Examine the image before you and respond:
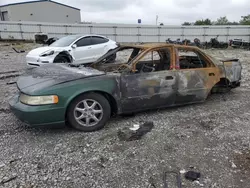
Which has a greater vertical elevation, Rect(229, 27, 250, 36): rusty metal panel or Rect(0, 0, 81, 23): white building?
Rect(0, 0, 81, 23): white building

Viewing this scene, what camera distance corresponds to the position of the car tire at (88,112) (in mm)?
3594

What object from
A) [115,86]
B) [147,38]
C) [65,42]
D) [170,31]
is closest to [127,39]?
[147,38]

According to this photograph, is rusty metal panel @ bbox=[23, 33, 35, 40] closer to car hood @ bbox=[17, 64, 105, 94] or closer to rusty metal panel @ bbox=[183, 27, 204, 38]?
rusty metal panel @ bbox=[183, 27, 204, 38]

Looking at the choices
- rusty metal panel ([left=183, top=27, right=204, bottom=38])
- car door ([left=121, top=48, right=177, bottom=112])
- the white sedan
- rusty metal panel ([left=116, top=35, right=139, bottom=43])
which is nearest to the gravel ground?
car door ([left=121, top=48, right=177, bottom=112])

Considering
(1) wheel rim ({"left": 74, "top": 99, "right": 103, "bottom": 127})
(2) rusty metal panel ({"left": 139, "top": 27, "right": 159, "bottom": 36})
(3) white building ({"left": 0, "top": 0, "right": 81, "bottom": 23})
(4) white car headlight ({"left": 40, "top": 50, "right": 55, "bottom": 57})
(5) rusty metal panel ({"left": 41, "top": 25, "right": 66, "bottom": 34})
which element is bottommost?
(1) wheel rim ({"left": 74, "top": 99, "right": 103, "bottom": 127})

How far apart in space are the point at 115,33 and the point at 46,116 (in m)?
17.9

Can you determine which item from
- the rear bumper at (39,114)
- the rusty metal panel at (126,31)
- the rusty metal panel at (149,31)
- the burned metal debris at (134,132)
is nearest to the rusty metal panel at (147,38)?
the rusty metal panel at (149,31)

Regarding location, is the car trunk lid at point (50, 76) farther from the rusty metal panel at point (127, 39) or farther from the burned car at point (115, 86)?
the rusty metal panel at point (127, 39)

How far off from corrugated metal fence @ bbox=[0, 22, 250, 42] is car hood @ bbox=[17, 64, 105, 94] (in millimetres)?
16269

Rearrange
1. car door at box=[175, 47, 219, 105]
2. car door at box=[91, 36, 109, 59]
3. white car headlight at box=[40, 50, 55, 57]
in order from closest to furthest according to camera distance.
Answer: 1. car door at box=[175, 47, 219, 105]
2. white car headlight at box=[40, 50, 55, 57]
3. car door at box=[91, 36, 109, 59]

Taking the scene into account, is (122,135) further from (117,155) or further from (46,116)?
(46,116)

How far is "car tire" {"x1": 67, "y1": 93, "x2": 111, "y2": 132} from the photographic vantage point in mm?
3594

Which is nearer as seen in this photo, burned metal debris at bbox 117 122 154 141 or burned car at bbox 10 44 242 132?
burned car at bbox 10 44 242 132

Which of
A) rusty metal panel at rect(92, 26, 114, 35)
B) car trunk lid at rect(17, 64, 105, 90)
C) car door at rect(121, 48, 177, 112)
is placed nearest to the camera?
car trunk lid at rect(17, 64, 105, 90)
